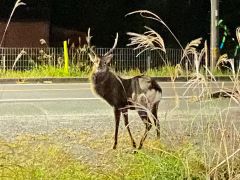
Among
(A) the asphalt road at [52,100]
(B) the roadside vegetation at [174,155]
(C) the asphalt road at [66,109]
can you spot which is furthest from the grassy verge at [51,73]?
(B) the roadside vegetation at [174,155]

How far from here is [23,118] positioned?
433 inches

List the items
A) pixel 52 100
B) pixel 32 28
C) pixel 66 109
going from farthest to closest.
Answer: pixel 32 28 < pixel 52 100 < pixel 66 109

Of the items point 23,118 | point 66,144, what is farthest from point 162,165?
point 23,118

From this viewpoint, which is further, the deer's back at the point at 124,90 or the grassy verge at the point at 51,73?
the grassy verge at the point at 51,73

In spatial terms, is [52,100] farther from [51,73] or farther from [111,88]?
[111,88]

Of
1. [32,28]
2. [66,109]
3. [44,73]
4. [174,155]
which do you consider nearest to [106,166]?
[174,155]

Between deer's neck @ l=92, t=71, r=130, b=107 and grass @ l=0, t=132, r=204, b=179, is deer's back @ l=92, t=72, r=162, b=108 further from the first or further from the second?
grass @ l=0, t=132, r=204, b=179

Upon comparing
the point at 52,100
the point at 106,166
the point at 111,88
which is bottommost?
the point at 106,166

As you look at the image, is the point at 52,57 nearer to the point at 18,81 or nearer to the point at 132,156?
the point at 18,81

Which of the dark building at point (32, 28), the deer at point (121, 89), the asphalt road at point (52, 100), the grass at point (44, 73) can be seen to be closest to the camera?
the deer at point (121, 89)

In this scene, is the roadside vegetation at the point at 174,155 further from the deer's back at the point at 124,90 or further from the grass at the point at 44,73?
the grass at the point at 44,73

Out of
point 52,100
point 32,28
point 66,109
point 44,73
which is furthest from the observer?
point 32,28

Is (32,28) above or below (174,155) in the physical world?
above

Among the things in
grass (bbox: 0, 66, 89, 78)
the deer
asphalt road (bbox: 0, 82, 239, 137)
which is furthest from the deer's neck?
grass (bbox: 0, 66, 89, 78)
